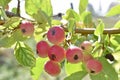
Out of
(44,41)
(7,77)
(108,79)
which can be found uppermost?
(44,41)

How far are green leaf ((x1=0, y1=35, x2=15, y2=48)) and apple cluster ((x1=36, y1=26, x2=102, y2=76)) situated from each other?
0.08m

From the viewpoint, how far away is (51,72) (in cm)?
92

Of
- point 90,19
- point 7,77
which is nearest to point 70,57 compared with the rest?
point 90,19

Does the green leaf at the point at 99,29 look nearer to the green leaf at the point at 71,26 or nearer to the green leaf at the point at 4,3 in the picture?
the green leaf at the point at 71,26

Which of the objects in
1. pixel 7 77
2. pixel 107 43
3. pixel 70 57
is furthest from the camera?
pixel 7 77

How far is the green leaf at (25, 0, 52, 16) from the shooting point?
2.99 ft

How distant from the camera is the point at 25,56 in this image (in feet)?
3.06

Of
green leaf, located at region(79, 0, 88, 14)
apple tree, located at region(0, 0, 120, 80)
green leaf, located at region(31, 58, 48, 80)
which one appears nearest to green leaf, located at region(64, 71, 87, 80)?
apple tree, located at region(0, 0, 120, 80)

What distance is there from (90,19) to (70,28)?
140mm

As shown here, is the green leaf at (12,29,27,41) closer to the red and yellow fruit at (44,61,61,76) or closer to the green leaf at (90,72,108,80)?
the red and yellow fruit at (44,61,61,76)

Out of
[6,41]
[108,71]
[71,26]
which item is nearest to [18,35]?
[6,41]

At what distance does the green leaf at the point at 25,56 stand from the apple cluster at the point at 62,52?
2.2 inches

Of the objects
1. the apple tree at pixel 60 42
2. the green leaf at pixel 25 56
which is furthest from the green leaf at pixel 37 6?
the green leaf at pixel 25 56

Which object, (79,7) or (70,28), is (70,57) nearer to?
(70,28)
